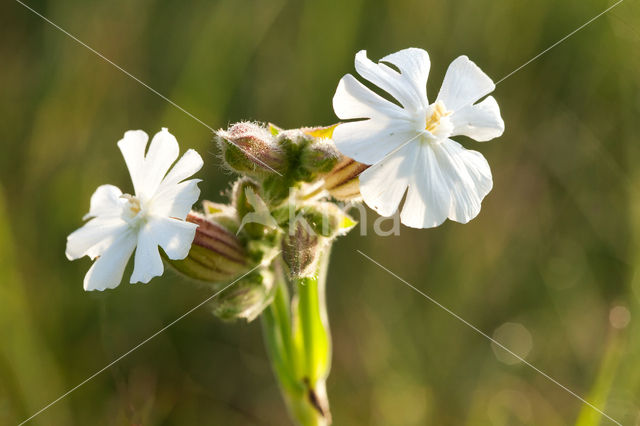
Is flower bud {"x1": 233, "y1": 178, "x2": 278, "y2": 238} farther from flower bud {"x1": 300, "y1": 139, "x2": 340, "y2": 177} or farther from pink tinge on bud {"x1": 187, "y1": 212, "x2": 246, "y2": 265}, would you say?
flower bud {"x1": 300, "y1": 139, "x2": 340, "y2": 177}

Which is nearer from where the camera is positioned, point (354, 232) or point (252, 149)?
point (252, 149)

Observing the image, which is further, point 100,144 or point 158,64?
point 158,64

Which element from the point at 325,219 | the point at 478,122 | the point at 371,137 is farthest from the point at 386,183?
the point at 478,122

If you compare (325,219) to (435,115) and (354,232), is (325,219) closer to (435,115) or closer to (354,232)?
(435,115)

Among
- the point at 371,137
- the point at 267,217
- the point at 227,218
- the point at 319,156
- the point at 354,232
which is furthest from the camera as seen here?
the point at 354,232

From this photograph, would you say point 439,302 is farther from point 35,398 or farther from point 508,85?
point 35,398

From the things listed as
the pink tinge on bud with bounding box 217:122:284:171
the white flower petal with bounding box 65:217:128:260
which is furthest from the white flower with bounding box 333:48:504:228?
the white flower petal with bounding box 65:217:128:260

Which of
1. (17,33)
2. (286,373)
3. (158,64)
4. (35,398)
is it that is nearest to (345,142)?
(286,373)
